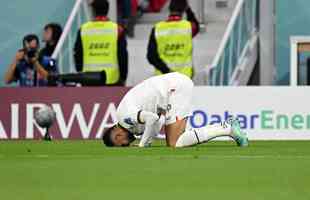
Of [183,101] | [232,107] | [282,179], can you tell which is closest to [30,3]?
[232,107]

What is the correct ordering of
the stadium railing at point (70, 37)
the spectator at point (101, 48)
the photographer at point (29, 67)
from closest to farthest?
1. the spectator at point (101, 48)
2. the photographer at point (29, 67)
3. the stadium railing at point (70, 37)

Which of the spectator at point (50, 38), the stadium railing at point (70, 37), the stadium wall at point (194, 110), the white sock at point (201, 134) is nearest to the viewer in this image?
the white sock at point (201, 134)

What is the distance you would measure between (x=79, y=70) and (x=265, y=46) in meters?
3.81

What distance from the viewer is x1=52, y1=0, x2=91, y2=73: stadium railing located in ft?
77.5

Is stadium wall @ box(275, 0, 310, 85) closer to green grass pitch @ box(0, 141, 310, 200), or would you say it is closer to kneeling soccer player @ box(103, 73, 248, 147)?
kneeling soccer player @ box(103, 73, 248, 147)

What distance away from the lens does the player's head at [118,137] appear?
54.0 ft

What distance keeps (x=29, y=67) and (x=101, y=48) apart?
1510mm

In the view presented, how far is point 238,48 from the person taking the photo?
78.4 feet

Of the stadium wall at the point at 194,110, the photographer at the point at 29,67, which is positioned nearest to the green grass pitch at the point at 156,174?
the stadium wall at the point at 194,110

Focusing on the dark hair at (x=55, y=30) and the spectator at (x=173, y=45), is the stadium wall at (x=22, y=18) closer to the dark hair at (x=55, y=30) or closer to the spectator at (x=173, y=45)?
the dark hair at (x=55, y=30)

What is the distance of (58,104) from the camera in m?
21.6

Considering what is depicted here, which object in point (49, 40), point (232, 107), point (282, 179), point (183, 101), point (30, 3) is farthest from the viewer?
point (30, 3)

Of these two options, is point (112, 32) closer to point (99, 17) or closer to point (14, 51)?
point (99, 17)

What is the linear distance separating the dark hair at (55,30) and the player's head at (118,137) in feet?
21.1
